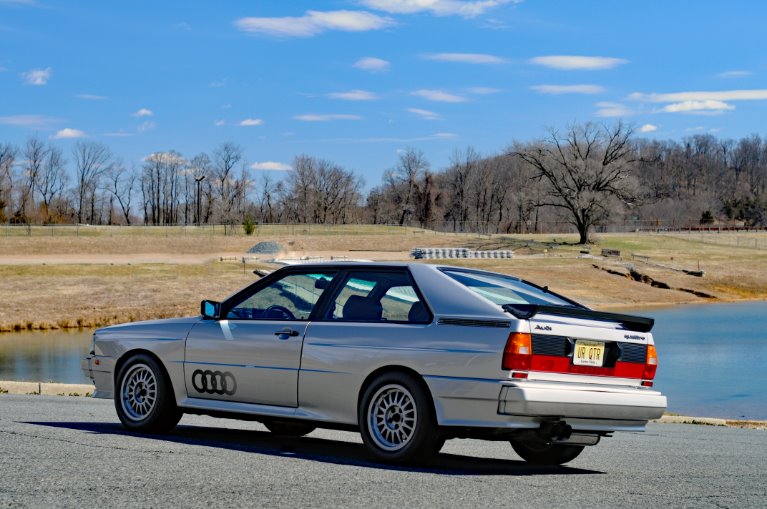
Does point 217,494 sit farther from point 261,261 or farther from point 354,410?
point 261,261

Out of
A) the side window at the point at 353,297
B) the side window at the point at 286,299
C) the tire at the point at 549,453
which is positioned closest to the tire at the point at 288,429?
the side window at the point at 286,299

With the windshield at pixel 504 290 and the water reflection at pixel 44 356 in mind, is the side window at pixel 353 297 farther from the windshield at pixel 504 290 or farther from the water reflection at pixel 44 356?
the water reflection at pixel 44 356

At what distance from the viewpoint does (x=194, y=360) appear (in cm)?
947

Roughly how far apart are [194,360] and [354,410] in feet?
6.22

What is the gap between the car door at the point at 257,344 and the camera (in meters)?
8.84

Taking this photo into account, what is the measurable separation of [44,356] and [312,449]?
24785mm

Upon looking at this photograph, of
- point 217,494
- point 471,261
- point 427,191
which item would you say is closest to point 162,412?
point 217,494

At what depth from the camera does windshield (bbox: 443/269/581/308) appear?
8500mm

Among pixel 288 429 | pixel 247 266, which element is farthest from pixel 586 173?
pixel 288 429

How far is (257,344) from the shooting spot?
29.6ft

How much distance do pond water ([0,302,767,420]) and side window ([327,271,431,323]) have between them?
43.5ft

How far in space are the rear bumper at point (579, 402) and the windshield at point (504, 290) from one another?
2.67ft

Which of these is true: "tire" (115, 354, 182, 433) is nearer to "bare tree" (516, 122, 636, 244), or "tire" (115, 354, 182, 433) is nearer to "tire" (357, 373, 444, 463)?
"tire" (357, 373, 444, 463)

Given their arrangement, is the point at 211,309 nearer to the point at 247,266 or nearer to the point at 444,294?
the point at 444,294
